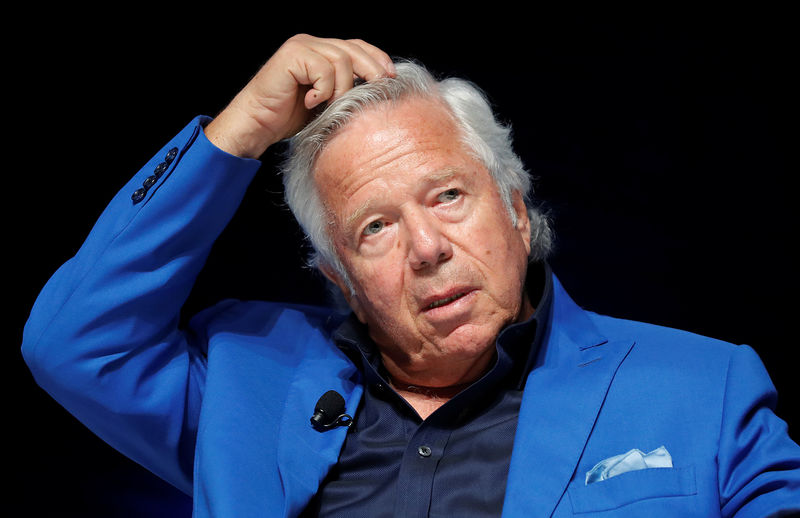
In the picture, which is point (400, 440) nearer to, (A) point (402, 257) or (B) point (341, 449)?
(B) point (341, 449)

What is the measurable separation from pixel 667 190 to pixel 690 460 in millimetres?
1263

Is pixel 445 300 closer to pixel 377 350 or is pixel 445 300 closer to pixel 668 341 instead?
pixel 377 350

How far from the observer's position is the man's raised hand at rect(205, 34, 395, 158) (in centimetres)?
212

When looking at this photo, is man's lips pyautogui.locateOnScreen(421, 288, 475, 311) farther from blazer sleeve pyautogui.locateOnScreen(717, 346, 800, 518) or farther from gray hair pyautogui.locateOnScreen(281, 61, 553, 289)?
blazer sleeve pyautogui.locateOnScreen(717, 346, 800, 518)

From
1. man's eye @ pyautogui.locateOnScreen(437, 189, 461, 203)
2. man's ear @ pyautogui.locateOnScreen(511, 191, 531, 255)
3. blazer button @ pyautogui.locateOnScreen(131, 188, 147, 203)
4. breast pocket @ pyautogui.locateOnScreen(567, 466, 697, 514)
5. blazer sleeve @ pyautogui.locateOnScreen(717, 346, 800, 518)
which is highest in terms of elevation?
blazer button @ pyautogui.locateOnScreen(131, 188, 147, 203)

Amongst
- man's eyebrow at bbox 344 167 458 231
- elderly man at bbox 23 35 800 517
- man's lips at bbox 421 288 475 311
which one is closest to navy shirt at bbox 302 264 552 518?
elderly man at bbox 23 35 800 517

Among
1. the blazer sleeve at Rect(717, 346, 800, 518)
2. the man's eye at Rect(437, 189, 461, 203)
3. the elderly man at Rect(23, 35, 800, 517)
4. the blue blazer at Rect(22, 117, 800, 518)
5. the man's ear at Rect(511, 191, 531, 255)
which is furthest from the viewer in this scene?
the man's ear at Rect(511, 191, 531, 255)

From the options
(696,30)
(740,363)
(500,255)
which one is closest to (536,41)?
(696,30)

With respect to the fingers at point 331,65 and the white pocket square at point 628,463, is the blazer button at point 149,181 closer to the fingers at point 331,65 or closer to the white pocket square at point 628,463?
the fingers at point 331,65

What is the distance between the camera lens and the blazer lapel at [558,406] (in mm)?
1788

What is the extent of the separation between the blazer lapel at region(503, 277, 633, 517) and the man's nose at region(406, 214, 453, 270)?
0.34 m

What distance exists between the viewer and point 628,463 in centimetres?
178

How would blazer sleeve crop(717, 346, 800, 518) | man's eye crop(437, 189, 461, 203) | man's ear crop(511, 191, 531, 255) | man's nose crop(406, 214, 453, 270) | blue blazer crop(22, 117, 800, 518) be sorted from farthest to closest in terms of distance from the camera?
man's ear crop(511, 191, 531, 255), man's eye crop(437, 189, 461, 203), man's nose crop(406, 214, 453, 270), blue blazer crop(22, 117, 800, 518), blazer sleeve crop(717, 346, 800, 518)

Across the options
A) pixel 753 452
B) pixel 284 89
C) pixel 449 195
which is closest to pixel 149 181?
pixel 284 89
